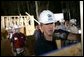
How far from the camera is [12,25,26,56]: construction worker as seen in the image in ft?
11.6

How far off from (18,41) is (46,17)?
548 millimetres

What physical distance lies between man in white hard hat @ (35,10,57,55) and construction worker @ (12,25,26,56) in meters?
0.22

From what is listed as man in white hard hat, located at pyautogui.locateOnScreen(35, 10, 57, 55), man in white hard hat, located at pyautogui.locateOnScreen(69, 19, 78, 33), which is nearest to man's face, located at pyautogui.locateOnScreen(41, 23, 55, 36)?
man in white hard hat, located at pyautogui.locateOnScreen(35, 10, 57, 55)

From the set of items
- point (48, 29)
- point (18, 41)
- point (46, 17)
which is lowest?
point (18, 41)

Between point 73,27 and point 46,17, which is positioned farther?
point 73,27

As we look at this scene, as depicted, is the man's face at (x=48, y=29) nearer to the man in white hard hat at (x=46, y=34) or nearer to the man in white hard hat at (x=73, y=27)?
the man in white hard hat at (x=46, y=34)

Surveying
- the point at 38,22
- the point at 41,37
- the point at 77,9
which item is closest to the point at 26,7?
the point at 38,22

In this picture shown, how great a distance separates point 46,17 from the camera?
11.8 feet

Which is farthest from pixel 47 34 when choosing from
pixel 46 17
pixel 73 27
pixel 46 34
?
pixel 73 27

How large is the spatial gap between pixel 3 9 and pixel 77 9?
3.65 feet

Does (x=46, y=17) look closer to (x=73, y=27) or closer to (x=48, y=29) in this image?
(x=48, y=29)

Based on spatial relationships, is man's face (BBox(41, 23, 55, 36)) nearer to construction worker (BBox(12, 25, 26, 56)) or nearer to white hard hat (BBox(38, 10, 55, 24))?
white hard hat (BBox(38, 10, 55, 24))

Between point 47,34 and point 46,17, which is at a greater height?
point 46,17

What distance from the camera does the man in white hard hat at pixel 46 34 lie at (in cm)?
359
